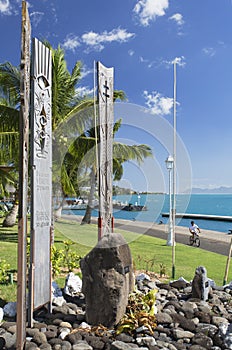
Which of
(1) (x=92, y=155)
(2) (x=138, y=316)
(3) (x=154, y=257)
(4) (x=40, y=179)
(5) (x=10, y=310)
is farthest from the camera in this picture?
(1) (x=92, y=155)

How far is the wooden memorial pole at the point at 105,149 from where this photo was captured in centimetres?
561

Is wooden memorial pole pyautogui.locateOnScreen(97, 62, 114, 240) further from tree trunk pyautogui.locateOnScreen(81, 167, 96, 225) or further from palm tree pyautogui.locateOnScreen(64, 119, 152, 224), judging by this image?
tree trunk pyautogui.locateOnScreen(81, 167, 96, 225)

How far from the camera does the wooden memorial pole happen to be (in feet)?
18.4

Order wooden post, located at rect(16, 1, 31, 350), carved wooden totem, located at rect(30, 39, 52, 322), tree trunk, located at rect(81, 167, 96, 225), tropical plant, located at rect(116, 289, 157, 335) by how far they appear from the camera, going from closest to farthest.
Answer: wooden post, located at rect(16, 1, 31, 350) < tropical plant, located at rect(116, 289, 157, 335) < carved wooden totem, located at rect(30, 39, 52, 322) < tree trunk, located at rect(81, 167, 96, 225)

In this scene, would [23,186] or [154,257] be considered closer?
[23,186]

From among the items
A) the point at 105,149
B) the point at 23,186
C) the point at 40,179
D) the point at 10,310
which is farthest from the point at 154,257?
the point at 23,186

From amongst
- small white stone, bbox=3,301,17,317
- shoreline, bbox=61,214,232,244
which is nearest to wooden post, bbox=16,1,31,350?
small white stone, bbox=3,301,17,317

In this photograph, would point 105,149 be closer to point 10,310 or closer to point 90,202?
point 10,310

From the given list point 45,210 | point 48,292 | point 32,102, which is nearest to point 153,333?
point 48,292

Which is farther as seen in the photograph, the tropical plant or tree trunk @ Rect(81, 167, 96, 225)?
tree trunk @ Rect(81, 167, 96, 225)

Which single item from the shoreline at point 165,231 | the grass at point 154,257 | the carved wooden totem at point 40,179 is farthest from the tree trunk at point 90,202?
the carved wooden totem at point 40,179

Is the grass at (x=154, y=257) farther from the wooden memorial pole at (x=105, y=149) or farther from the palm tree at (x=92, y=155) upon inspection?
the palm tree at (x=92, y=155)

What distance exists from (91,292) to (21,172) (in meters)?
1.79

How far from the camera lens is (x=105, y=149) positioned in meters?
5.77
